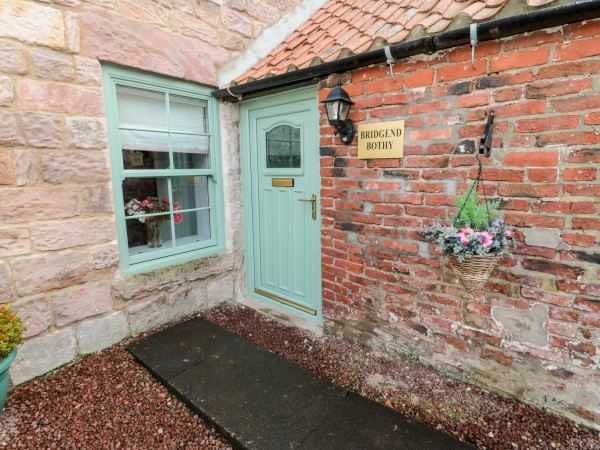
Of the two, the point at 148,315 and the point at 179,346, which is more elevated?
the point at 148,315

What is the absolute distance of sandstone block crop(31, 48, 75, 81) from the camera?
2404 millimetres

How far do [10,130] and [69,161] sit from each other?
0.39m

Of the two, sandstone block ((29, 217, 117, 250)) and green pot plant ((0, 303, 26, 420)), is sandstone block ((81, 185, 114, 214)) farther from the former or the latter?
green pot plant ((0, 303, 26, 420))

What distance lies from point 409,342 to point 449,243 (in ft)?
3.70

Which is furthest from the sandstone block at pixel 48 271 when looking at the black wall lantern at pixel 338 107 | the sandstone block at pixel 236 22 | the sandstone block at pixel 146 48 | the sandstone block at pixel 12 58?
the sandstone block at pixel 236 22

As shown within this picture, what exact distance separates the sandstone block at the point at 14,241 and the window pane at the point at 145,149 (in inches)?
36.5

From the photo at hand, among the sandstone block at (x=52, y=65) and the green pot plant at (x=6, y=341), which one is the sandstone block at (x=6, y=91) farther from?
the green pot plant at (x=6, y=341)

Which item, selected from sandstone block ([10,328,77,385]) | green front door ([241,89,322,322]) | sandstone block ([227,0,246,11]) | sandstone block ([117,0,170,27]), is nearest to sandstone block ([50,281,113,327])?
sandstone block ([10,328,77,385])

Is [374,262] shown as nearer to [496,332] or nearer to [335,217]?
[335,217]

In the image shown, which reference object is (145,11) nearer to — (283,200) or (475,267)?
(283,200)

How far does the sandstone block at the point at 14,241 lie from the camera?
237 centimetres

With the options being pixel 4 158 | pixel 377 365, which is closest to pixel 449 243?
pixel 377 365

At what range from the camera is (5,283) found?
2396 mm

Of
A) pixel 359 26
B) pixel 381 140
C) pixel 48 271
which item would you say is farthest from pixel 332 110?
pixel 48 271
